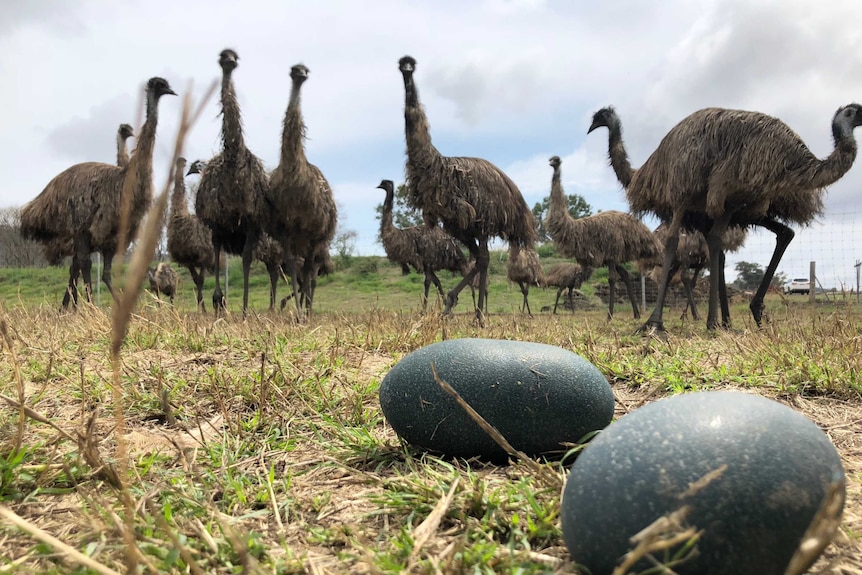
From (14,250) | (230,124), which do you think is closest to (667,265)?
(230,124)

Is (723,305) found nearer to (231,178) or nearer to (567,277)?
(231,178)

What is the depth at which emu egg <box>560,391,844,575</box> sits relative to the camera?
1291mm

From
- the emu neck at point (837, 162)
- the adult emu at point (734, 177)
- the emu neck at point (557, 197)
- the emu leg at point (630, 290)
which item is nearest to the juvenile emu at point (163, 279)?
the emu neck at point (557, 197)

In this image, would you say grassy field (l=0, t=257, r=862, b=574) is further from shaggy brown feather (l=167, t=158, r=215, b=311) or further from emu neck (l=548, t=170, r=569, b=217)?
shaggy brown feather (l=167, t=158, r=215, b=311)

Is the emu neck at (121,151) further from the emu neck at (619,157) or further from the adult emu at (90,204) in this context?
the emu neck at (619,157)

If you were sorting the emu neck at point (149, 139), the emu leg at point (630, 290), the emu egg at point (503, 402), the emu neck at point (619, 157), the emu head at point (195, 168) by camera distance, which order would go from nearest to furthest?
the emu egg at point (503, 402)
the emu neck at point (149, 139)
the emu neck at point (619, 157)
the emu head at point (195, 168)
the emu leg at point (630, 290)

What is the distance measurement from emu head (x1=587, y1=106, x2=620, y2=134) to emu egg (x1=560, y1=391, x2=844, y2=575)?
26.7 ft

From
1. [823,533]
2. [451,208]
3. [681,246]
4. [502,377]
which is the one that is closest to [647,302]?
[681,246]

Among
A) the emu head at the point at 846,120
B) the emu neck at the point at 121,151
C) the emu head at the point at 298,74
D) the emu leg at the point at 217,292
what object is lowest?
the emu leg at the point at 217,292

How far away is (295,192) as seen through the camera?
305 inches

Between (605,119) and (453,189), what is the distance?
120 inches

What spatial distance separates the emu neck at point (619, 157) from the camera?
343 inches

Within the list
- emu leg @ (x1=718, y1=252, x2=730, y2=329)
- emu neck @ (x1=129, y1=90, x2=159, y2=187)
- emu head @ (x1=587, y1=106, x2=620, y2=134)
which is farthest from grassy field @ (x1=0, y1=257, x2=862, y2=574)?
emu head @ (x1=587, y1=106, x2=620, y2=134)

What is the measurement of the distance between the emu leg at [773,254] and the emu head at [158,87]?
7.52 m
